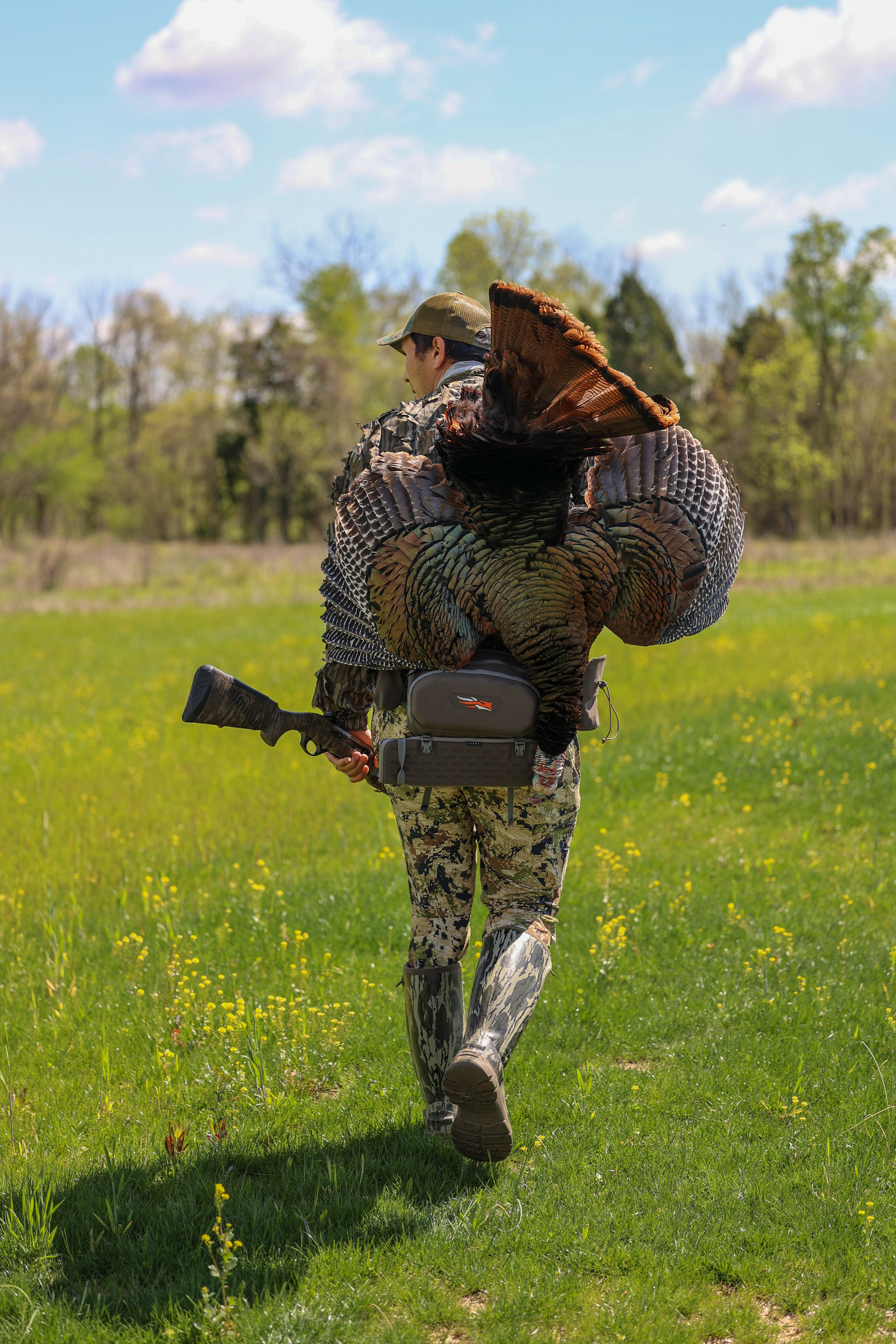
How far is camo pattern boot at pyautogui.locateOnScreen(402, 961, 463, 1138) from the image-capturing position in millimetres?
3584

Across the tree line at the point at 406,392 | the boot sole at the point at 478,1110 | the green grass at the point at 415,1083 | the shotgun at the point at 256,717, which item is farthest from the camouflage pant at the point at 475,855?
the tree line at the point at 406,392

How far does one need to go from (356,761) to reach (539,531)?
1462 millimetres

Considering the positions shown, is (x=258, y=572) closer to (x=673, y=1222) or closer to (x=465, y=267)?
(x=465, y=267)

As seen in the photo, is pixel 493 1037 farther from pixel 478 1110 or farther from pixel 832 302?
pixel 832 302

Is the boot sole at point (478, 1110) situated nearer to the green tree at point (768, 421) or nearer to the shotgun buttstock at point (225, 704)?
the shotgun buttstock at point (225, 704)

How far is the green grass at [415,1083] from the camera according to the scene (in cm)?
299

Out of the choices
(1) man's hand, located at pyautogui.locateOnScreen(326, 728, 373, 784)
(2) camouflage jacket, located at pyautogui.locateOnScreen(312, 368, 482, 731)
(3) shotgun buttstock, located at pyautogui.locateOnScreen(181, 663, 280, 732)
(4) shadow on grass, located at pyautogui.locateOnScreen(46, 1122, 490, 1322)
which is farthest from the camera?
(1) man's hand, located at pyautogui.locateOnScreen(326, 728, 373, 784)

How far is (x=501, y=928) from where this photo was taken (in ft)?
11.3

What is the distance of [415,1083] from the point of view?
13.8 feet

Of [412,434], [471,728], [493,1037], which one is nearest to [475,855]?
[493,1037]

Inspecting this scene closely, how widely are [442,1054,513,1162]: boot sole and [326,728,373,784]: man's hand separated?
127 centimetres

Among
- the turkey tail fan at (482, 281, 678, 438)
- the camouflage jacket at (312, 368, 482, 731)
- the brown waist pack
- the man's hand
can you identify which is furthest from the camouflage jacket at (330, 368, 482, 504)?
the man's hand

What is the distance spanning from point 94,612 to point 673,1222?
26.5 meters

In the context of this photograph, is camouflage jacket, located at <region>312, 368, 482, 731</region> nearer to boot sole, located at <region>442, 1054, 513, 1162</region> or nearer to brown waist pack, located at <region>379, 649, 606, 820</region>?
brown waist pack, located at <region>379, 649, 606, 820</region>
